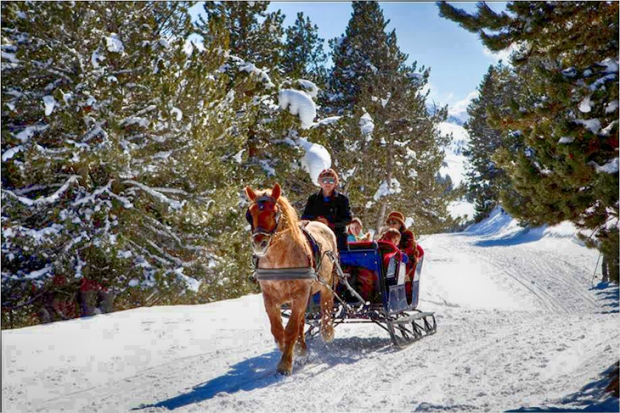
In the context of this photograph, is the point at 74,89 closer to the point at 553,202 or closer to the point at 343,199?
the point at 343,199

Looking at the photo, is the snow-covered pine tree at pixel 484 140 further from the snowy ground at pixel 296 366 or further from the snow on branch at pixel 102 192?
the snow on branch at pixel 102 192

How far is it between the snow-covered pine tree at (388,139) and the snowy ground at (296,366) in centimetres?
1234

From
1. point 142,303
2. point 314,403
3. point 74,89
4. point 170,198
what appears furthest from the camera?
point 142,303

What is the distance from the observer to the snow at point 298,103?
→ 19.0m

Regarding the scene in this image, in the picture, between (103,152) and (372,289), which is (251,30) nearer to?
(103,152)

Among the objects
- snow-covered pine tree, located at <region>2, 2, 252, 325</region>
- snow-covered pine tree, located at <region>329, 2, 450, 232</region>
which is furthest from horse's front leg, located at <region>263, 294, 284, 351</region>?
snow-covered pine tree, located at <region>329, 2, 450, 232</region>

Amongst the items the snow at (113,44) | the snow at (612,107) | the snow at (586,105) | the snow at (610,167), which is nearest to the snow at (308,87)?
the snow at (113,44)

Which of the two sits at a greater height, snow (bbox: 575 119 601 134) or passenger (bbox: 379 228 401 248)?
snow (bbox: 575 119 601 134)

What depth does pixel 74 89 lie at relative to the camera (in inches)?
527

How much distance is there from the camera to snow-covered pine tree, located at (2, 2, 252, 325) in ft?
42.9

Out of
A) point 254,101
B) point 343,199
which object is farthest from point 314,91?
point 343,199

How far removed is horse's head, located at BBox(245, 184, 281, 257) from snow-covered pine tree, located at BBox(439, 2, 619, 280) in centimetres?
262

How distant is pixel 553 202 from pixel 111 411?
4861 millimetres

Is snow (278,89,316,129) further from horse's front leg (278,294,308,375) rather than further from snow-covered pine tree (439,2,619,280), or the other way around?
snow-covered pine tree (439,2,619,280)
